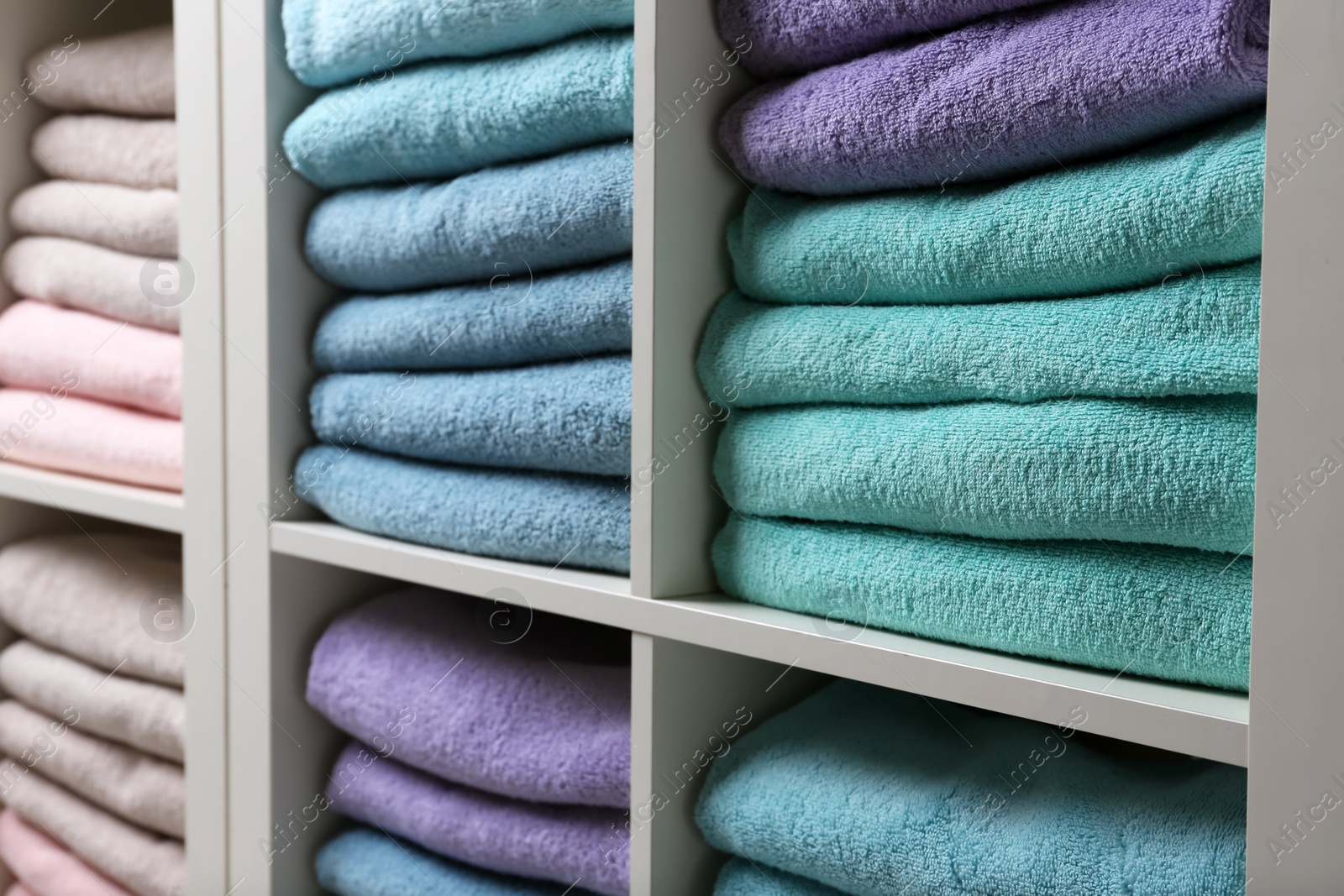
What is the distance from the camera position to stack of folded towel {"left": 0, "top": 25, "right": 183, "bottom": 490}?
0.78 meters

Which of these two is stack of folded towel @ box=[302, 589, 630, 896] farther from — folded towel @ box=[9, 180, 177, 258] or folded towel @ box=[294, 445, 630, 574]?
folded towel @ box=[9, 180, 177, 258]

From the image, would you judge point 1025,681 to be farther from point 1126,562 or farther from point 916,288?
point 916,288

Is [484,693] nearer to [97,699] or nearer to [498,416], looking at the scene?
[498,416]

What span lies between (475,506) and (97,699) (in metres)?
0.44

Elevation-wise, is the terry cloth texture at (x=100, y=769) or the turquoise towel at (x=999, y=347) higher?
the turquoise towel at (x=999, y=347)

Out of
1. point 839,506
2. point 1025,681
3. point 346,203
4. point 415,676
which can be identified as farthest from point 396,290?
point 1025,681

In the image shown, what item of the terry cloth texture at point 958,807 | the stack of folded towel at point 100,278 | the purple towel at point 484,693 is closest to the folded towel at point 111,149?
the stack of folded towel at point 100,278

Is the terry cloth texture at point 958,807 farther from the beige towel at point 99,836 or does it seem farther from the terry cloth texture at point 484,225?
the beige towel at point 99,836

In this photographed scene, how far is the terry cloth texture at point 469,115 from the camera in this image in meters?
0.52

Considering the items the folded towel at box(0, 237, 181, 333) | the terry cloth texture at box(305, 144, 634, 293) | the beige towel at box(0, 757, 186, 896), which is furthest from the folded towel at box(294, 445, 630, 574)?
the beige towel at box(0, 757, 186, 896)

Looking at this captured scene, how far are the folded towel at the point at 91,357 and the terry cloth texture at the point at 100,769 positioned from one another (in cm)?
27

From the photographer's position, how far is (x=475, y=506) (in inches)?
22.9

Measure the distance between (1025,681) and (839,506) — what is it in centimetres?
11

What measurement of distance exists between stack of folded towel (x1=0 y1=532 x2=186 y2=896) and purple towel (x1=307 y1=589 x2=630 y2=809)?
196mm
